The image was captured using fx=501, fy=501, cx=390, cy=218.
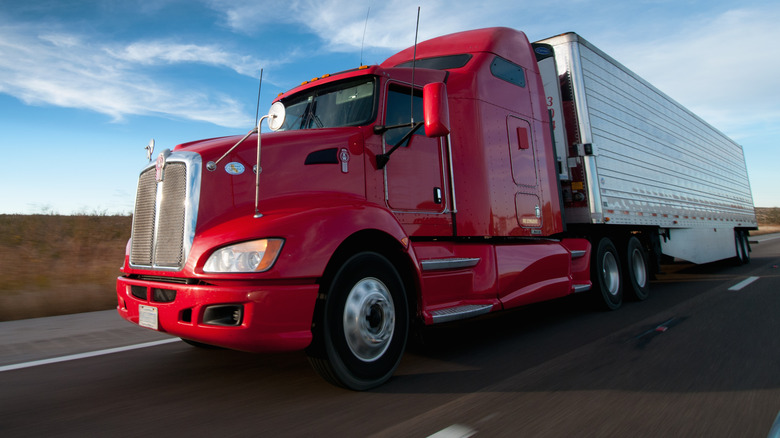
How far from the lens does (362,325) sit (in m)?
3.46

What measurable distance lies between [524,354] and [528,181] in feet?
7.05

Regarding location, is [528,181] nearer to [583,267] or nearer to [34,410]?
[583,267]

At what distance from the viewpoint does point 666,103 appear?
1029cm

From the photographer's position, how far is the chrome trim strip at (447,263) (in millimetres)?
4105

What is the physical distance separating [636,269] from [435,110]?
18.9 feet

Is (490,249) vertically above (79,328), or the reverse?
(490,249)

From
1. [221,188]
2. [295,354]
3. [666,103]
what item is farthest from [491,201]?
[666,103]

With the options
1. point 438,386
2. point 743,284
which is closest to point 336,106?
point 438,386

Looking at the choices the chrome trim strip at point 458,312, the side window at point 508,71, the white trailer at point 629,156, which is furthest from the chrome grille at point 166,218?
the white trailer at point 629,156

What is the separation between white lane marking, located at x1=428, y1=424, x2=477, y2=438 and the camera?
8.36 feet

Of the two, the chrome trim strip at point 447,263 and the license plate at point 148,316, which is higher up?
the chrome trim strip at point 447,263

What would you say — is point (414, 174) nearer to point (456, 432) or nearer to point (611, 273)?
point (456, 432)

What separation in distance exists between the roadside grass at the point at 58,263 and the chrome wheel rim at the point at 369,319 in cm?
540

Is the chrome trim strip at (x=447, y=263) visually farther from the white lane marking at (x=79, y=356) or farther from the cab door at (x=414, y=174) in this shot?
the white lane marking at (x=79, y=356)
